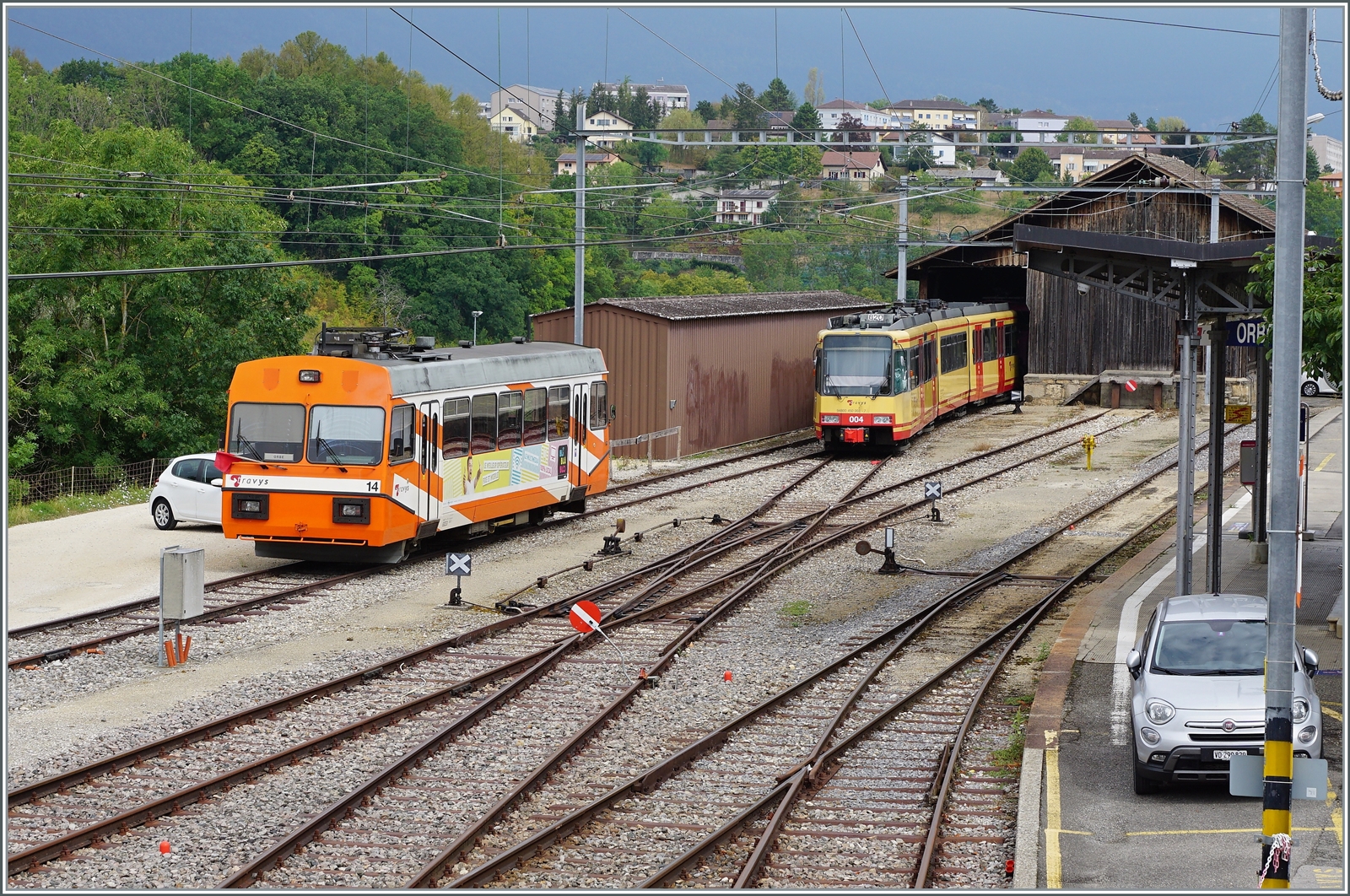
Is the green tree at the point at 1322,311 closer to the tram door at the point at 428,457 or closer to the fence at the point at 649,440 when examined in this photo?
the tram door at the point at 428,457

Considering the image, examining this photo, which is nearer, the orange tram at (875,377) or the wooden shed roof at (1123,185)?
the orange tram at (875,377)

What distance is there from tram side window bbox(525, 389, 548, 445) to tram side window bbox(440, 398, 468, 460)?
6.22 ft

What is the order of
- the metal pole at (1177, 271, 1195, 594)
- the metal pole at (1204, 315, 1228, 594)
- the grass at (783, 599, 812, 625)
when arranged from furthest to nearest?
the grass at (783, 599, 812, 625)
the metal pole at (1204, 315, 1228, 594)
the metal pole at (1177, 271, 1195, 594)

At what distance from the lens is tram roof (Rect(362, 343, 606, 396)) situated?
70.0 feet

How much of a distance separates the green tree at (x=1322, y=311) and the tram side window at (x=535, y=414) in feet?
40.0

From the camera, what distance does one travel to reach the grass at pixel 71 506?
27.3 m

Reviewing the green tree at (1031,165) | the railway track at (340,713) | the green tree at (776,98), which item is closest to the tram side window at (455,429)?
the railway track at (340,713)

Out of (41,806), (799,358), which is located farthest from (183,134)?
(41,806)

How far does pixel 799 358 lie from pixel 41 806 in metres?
35.8

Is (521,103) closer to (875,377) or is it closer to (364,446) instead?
(875,377)

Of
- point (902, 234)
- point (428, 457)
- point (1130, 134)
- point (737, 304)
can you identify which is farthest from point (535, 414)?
point (1130, 134)

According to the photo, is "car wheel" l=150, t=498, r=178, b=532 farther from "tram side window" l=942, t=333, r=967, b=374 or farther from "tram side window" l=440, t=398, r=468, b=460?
"tram side window" l=942, t=333, r=967, b=374

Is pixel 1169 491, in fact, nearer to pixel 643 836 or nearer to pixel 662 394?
pixel 662 394

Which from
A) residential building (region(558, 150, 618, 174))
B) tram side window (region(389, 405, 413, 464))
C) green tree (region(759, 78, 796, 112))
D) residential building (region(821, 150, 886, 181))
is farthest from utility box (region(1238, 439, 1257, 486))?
residential building (region(821, 150, 886, 181))
